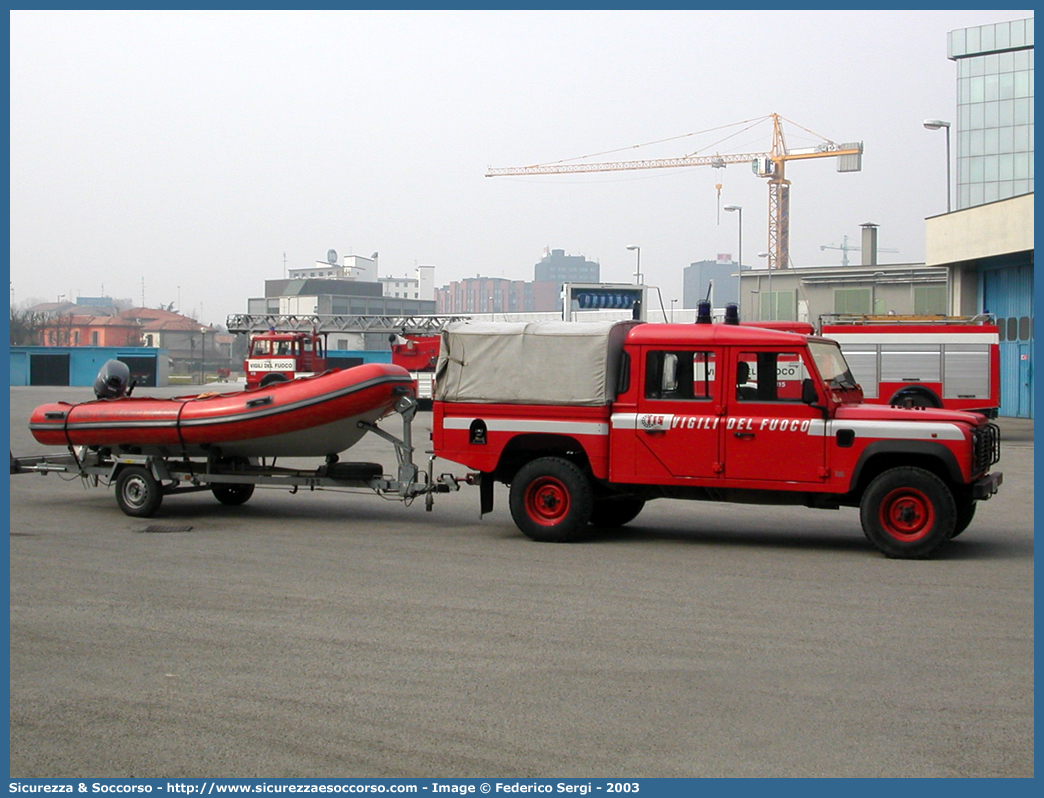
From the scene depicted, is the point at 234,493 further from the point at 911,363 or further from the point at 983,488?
the point at 911,363

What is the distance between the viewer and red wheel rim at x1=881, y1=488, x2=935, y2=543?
1009cm

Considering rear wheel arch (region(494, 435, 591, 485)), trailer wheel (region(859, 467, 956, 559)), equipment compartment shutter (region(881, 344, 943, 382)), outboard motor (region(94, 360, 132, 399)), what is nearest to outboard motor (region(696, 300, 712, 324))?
rear wheel arch (region(494, 435, 591, 485))

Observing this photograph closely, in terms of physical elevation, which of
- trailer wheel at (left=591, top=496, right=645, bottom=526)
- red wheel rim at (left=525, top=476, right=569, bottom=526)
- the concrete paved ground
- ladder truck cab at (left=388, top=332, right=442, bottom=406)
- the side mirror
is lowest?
the concrete paved ground

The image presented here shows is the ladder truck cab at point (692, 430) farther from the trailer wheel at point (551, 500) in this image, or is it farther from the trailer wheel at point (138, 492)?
the trailer wheel at point (138, 492)

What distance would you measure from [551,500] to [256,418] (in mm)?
3689

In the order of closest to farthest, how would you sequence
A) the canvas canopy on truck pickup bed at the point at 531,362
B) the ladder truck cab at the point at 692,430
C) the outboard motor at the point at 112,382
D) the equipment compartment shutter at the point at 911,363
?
the ladder truck cab at the point at 692,430, the canvas canopy on truck pickup bed at the point at 531,362, the outboard motor at the point at 112,382, the equipment compartment shutter at the point at 911,363

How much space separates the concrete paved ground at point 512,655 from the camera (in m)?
5.10

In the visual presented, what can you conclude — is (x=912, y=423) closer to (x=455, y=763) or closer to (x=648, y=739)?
(x=648, y=739)

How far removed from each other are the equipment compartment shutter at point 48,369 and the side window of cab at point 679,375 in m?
65.8

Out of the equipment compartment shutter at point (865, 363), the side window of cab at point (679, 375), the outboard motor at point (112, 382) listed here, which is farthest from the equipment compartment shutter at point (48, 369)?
the side window of cab at point (679, 375)

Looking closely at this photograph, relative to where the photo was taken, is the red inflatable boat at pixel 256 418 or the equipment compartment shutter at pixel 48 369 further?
the equipment compartment shutter at pixel 48 369

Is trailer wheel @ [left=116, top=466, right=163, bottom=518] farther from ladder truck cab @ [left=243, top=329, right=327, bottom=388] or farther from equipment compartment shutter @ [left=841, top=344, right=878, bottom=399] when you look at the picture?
ladder truck cab @ [left=243, top=329, right=327, bottom=388]

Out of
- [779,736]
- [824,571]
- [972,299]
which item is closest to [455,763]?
[779,736]

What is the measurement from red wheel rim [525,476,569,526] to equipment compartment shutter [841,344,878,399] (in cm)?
1625
